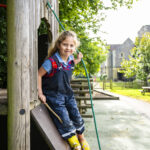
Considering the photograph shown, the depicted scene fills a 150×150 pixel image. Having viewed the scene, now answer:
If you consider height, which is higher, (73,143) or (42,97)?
(42,97)

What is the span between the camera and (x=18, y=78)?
1.78 metres

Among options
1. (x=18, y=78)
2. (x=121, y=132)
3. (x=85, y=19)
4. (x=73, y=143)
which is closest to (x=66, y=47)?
(x=18, y=78)

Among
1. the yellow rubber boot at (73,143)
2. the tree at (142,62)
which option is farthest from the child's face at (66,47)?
the tree at (142,62)

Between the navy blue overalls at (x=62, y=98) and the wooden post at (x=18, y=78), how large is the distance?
0.41 metres

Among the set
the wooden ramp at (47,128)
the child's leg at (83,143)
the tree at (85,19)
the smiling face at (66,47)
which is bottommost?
the child's leg at (83,143)

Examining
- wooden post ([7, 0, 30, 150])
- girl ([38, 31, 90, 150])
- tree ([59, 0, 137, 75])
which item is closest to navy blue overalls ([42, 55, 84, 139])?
girl ([38, 31, 90, 150])

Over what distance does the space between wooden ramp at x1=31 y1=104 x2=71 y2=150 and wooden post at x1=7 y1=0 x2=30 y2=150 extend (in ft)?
0.49

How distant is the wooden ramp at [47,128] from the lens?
191cm

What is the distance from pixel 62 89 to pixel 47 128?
511mm

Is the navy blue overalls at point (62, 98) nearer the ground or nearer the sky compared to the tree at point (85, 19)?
nearer the ground

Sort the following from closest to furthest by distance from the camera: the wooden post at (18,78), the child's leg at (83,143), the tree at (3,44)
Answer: the wooden post at (18,78) → the child's leg at (83,143) → the tree at (3,44)

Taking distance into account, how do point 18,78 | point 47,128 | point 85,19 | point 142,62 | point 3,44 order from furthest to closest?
point 142,62, point 85,19, point 3,44, point 47,128, point 18,78

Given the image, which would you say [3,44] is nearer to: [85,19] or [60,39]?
[60,39]

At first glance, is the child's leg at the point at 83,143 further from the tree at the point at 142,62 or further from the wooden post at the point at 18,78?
the tree at the point at 142,62
